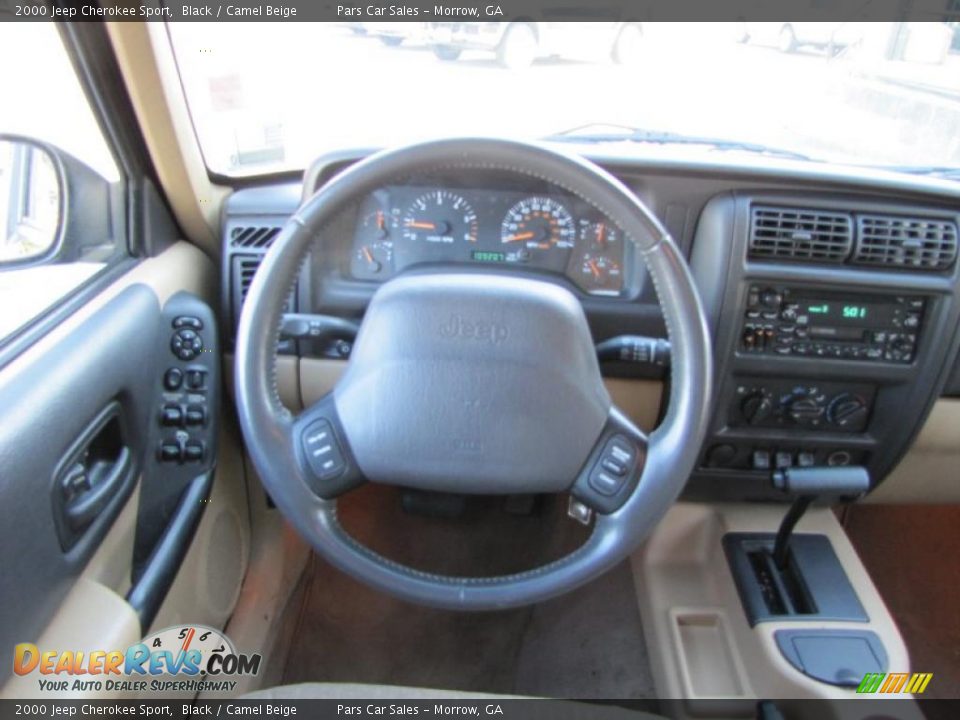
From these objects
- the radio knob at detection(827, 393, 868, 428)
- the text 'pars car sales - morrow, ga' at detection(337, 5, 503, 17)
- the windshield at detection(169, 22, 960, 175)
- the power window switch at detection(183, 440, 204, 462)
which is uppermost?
the text 'pars car sales - morrow, ga' at detection(337, 5, 503, 17)

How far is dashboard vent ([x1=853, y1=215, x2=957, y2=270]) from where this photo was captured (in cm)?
148

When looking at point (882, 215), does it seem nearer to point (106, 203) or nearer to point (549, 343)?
point (549, 343)

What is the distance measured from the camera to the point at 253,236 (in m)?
1.66

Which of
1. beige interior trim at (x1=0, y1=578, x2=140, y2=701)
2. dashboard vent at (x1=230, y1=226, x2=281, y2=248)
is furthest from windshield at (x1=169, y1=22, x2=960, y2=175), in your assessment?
beige interior trim at (x1=0, y1=578, x2=140, y2=701)

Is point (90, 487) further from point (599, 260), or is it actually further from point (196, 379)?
point (599, 260)

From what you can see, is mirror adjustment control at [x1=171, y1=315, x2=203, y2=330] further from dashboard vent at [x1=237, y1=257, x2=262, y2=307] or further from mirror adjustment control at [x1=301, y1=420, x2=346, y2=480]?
mirror adjustment control at [x1=301, y1=420, x2=346, y2=480]

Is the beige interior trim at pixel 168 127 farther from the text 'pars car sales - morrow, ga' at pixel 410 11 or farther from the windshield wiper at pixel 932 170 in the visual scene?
the windshield wiper at pixel 932 170

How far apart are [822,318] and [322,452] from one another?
111 cm

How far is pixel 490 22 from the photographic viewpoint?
1.66 meters

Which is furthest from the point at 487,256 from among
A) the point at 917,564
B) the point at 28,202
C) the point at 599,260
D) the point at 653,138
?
the point at 917,564

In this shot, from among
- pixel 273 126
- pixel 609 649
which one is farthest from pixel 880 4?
pixel 609 649

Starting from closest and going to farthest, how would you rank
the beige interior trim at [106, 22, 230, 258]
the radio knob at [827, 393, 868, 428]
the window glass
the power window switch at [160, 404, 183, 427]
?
the window glass < the beige interior trim at [106, 22, 230, 258] < the power window switch at [160, 404, 183, 427] < the radio knob at [827, 393, 868, 428]

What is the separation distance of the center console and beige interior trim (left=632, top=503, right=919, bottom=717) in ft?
0.96

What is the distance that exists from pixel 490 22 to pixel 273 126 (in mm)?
617
